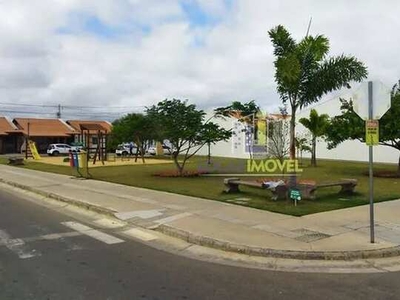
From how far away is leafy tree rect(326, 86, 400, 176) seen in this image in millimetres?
20016

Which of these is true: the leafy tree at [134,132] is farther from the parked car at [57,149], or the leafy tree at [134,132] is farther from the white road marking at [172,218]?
the white road marking at [172,218]

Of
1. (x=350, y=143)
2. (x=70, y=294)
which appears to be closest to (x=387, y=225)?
(x=70, y=294)

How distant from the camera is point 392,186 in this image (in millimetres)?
17156

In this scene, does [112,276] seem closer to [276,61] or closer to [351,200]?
[351,200]

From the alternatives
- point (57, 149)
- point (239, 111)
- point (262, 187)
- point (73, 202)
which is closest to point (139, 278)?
point (262, 187)

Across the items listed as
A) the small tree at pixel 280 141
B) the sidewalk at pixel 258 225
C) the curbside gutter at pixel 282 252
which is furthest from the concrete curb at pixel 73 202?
the small tree at pixel 280 141

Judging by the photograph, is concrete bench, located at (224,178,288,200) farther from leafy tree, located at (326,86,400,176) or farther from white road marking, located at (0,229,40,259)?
leafy tree, located at (326,86,400,176)

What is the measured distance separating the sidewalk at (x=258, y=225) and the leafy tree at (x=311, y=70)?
3.74 m

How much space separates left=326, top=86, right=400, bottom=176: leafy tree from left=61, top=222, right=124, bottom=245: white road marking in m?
14.1

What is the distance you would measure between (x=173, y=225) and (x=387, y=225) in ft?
14.1

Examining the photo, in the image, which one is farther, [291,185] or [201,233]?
[291,185]

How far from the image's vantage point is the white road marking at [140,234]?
356 inches

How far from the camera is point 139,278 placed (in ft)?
20.7

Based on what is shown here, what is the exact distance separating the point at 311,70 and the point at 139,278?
388 inches
